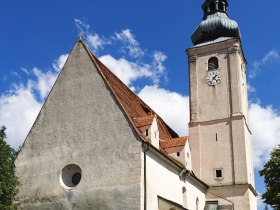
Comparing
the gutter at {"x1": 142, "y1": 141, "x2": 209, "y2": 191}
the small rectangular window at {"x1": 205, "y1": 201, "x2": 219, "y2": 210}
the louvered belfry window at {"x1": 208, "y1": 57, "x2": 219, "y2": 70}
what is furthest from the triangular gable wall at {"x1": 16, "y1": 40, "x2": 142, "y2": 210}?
the louvered belfry window at {"x1": 208, "y1": 57, "x2": 219, "y2": 70}

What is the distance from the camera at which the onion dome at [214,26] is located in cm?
3509

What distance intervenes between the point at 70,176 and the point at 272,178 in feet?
44.0

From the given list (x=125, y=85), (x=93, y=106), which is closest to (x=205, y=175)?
(x=125, y=85)

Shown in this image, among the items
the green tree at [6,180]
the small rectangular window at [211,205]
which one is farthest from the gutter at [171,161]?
the green tree at [6,180]

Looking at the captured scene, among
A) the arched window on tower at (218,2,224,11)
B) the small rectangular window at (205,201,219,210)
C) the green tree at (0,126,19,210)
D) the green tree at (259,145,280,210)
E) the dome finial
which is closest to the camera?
the green tree at (0,126,19,210)

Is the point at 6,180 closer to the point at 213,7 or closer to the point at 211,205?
the point at 211,205

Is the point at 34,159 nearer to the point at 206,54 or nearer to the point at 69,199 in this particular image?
the point at 69,199

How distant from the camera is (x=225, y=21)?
35281mm

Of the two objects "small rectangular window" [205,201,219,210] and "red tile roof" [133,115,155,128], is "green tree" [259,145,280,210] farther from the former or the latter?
"red tile roof" [133,115,155,128]

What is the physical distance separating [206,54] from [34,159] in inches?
658

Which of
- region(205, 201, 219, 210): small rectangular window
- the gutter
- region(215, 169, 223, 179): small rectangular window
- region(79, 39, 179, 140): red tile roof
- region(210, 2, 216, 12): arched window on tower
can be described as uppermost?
region(210, 2, 216, 12): arched window on tower

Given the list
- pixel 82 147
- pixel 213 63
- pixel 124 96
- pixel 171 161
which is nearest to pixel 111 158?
pixel 82 147

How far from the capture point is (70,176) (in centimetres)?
2264

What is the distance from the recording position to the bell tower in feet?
99.9
